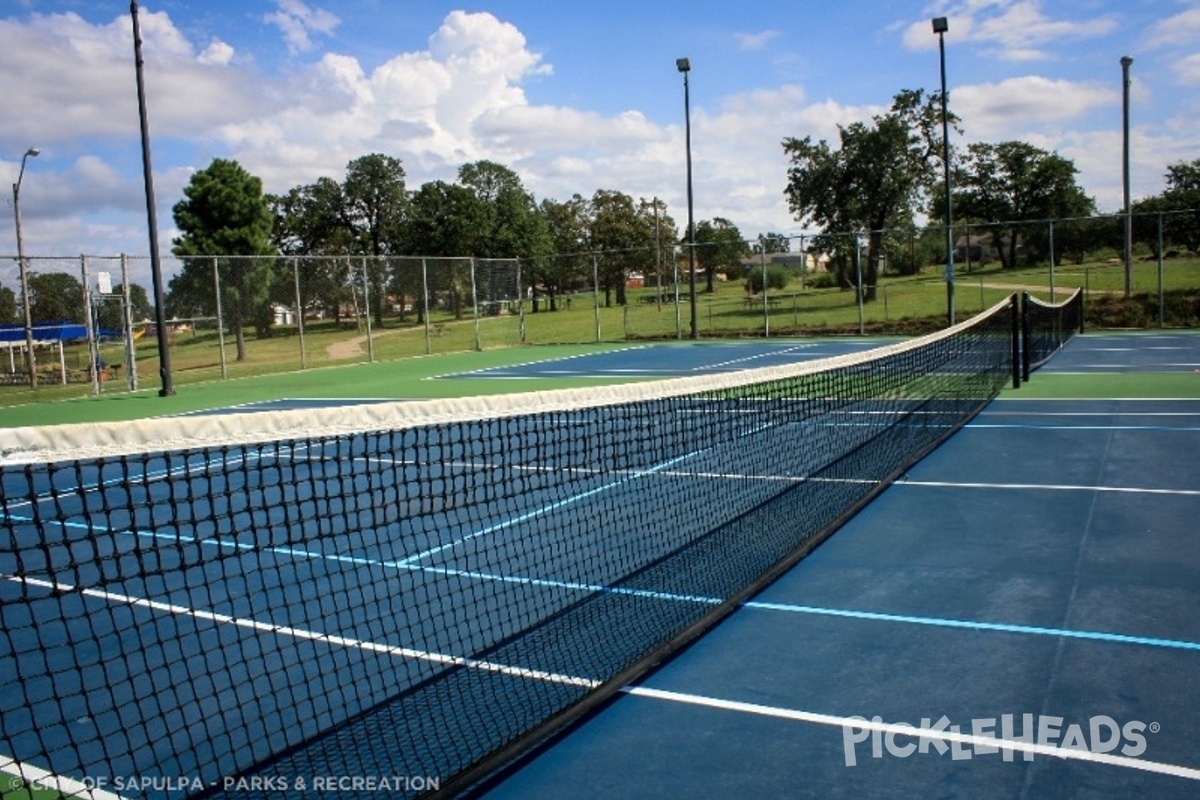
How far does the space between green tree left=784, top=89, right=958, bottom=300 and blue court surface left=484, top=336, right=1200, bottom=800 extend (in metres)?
33.1

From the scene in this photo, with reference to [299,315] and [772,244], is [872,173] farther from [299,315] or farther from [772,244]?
[299,315]

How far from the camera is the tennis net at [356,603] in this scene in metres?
3.88

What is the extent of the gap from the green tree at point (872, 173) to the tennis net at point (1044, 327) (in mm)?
12095

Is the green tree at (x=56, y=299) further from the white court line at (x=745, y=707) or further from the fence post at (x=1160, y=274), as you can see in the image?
the fence post at (x=1160, y=274)

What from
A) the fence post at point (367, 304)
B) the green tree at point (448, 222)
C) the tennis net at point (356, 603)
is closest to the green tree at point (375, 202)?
the green tree at point (448, 222)

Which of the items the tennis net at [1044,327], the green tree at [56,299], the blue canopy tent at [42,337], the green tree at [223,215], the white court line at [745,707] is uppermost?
the green tree at [223,215]

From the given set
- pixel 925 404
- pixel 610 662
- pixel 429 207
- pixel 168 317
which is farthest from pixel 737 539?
pixel 429 207

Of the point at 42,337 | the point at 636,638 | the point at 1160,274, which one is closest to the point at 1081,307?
the point at 1160,274

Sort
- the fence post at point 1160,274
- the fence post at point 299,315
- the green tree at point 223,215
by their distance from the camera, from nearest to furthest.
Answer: the fence post at point 1160,274, the fence post at point 299,315, the green tree at point 223,215

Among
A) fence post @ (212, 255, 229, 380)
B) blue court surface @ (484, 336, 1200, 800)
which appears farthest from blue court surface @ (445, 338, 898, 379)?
blue court surface @ (484, 336, 1200, 800)

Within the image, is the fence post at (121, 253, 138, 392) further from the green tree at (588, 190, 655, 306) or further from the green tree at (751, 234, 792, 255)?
the green tree at (588, 190, 655, 306)

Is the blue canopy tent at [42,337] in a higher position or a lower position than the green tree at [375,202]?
lower

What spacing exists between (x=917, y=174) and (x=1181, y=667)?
126 ft

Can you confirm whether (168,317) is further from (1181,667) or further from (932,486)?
(1181,667)
